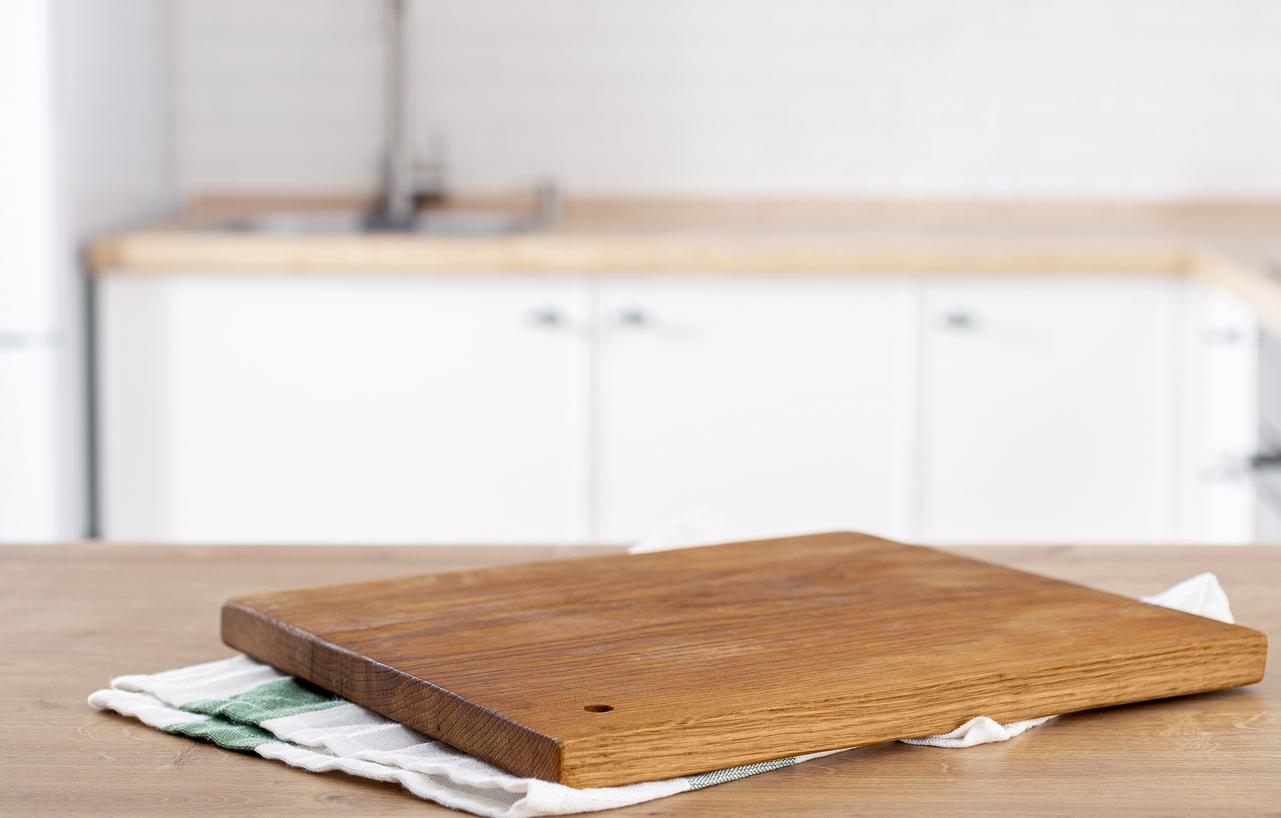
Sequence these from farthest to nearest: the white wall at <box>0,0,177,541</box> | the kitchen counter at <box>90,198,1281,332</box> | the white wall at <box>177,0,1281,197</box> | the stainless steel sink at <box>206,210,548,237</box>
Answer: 1. the white wall at <box>177,0,1281,197</box>
2. the stainless steel sink at <box>206,210,548,237</box>
3. the kitchen counter at <box>90,198,1281,332</box>
4. the white wall at <box>0,0,177,541</box>

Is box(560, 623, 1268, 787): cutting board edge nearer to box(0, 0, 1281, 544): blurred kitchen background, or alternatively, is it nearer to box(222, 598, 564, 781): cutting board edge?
box(222, 598, 564, 781): cutting board edge

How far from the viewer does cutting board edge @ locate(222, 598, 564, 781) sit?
0.56m

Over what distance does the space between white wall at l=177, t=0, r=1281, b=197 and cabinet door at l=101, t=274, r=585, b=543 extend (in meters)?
0.72

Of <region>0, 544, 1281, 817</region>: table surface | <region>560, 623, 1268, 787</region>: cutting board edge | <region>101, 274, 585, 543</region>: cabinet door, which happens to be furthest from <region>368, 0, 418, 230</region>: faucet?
<region>560, 623, 1268, 787</region>: cutting board edge

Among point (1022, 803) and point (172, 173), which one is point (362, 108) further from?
point (1022, 803)

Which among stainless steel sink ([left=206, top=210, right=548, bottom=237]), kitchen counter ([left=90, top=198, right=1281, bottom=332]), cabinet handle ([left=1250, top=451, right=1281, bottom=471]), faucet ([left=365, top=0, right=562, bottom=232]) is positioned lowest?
cabinet handle ([left=1250, top=451, right=1281, bottom=471])

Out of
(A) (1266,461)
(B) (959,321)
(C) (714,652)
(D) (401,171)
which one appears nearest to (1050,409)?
(B) (959,321)

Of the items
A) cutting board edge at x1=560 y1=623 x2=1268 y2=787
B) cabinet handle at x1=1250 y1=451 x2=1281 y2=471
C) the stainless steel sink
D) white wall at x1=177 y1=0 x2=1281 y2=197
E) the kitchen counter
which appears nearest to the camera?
cutting board edge at x1=560 y1=623 x2=1268 y2=787

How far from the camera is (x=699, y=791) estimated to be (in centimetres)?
57

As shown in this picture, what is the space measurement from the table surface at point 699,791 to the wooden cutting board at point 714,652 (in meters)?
0.01

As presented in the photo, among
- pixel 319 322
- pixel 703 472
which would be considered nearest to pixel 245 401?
pixel 319 322

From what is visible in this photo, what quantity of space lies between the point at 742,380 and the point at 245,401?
0.77 m

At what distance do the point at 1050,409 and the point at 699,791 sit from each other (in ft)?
7.26

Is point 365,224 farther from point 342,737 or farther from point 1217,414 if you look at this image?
point 342,737
